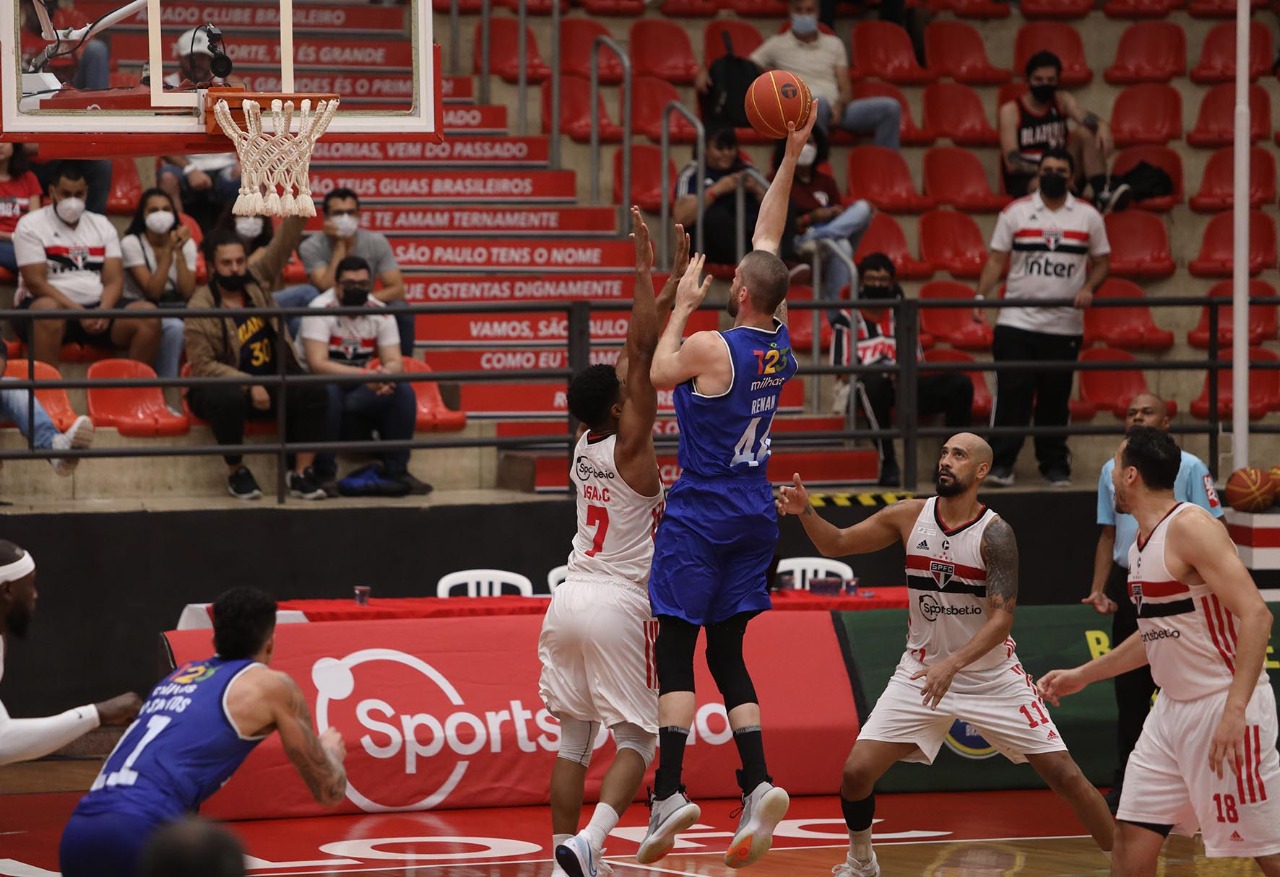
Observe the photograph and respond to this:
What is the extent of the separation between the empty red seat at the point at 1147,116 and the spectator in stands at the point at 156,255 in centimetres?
864

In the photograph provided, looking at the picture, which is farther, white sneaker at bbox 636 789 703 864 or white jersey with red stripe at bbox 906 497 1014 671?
white jersey with red stripe at bbox 906 497 1014 671

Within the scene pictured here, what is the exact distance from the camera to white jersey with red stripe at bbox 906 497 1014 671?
Answer: 325 inches

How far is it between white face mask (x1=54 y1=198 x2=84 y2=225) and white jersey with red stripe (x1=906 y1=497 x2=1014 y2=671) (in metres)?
6.49

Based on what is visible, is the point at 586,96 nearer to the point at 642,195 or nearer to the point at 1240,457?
the point at 642,195

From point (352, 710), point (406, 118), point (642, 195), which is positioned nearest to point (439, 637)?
point (352, 710)

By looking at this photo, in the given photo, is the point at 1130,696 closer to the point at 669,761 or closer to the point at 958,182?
the point at 669,761

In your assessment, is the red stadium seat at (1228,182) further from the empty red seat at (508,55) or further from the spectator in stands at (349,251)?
the spectator in stands at (349,251)

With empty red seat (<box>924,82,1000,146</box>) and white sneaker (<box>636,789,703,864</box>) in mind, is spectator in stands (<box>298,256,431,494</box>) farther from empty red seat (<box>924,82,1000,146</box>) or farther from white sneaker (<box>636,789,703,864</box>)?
A: empty red seat (<box>924,82,1000,146</box>)

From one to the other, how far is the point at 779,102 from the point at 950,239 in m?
8.18

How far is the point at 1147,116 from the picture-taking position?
17.5 meters

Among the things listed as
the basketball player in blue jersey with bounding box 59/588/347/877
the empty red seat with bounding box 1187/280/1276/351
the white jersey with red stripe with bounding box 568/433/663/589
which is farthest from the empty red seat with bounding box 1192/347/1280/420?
the basketball player in blue jersey with bounding box 59/588/347/877

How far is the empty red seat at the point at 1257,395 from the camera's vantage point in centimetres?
1444

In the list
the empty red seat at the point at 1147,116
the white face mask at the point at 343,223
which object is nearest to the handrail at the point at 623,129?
the white face mask at the point at 343,223

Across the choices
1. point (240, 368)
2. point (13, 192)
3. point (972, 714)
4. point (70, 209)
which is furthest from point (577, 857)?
point (13, 192)
